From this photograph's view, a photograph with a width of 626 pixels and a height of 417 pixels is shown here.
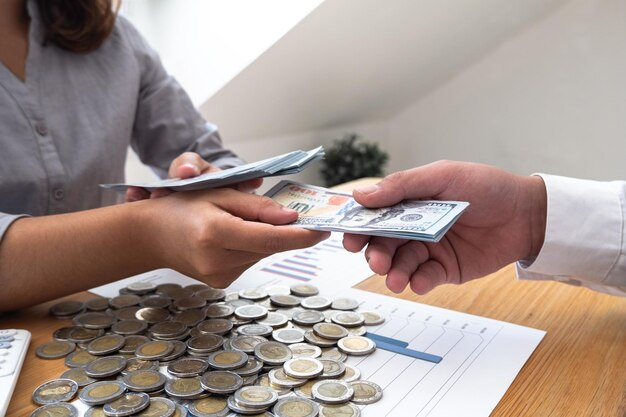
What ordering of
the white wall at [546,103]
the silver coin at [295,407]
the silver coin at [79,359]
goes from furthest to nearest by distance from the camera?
the white wall at [546,103] < the silver coin at [79,359] < the silver coin at [295,407]

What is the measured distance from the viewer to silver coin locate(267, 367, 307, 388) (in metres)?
0.54

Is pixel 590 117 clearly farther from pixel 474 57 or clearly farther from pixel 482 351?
pixel 482 351

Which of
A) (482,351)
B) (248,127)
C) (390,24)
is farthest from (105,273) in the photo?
(390,24)

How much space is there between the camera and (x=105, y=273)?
75 cm

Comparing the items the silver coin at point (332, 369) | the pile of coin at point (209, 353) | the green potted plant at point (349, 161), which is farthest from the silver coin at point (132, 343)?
the green potted plant at point (349, 161)

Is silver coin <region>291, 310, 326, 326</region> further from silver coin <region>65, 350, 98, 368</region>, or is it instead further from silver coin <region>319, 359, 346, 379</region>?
silver coin <region>65, 350, 98, 368</region>

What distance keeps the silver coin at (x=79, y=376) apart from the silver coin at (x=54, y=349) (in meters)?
Answer: 0.05

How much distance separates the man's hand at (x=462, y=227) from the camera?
2.37 ft

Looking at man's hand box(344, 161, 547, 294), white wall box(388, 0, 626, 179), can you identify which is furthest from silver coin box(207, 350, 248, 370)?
white wall box(388, 0, 626, 179)

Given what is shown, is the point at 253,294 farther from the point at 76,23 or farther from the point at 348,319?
the point at 76,23

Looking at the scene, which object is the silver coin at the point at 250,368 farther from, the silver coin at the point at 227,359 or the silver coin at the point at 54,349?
the silver coin at the point at 54,349

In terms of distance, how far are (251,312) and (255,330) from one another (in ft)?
0.16

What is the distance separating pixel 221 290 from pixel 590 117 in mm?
2663

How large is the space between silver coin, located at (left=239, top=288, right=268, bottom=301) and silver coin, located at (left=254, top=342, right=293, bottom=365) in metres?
0.14
